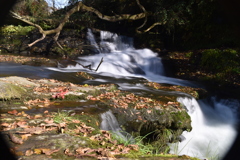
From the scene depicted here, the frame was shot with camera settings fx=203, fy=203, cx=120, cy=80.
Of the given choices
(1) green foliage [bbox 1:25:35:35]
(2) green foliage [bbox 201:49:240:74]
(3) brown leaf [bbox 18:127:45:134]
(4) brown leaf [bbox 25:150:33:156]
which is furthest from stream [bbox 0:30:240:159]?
(1) green foliage [bbox 1:25:35:35]

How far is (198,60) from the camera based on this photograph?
15.0 meters

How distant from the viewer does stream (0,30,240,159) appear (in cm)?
633

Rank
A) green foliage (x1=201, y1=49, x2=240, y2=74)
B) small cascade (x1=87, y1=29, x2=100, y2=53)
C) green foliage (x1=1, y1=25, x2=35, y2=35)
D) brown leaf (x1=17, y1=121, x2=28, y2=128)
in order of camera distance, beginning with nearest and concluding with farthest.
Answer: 1. brown leaf (x1=17, y1=121, x2=28, y2=128)
2. green foliage (x1=201, y1=49, x2=240, y2=74)
3. small cascade (x1=87, y1=29, x2=100, y2=53)
4. green foliage (x1=1, y1=25, x2=35, y2=35)

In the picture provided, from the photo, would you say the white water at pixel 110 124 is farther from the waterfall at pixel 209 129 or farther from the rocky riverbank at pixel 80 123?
the waterfall at pixel 209 129

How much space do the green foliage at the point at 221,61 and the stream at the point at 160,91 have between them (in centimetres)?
245

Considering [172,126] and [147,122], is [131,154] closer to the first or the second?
[147,122]

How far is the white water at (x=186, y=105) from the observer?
5902mm

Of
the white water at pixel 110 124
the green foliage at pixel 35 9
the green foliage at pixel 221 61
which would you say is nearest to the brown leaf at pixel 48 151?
the white water at pixel 110 124

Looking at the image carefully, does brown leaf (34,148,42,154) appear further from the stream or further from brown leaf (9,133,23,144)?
the stream

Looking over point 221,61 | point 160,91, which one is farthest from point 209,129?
point 221,61

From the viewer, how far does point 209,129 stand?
7.66 metres

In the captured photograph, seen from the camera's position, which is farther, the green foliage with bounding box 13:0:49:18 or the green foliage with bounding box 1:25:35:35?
the green foliage with bounding box 13:0:49:18

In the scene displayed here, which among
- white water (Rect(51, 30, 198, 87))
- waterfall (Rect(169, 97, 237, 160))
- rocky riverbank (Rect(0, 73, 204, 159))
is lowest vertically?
waterfall (Rect(169, 97, 237, 160))

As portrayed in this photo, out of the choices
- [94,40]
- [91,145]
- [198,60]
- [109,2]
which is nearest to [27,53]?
[94,40]
